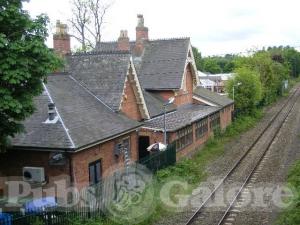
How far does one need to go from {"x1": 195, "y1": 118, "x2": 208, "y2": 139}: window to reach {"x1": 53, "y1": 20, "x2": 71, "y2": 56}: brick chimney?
11.1 meters

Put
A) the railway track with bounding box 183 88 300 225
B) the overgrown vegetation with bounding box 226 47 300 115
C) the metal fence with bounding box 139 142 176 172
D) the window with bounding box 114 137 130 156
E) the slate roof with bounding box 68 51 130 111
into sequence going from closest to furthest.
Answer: the railway track with bounding box 183 88 300 225
the window with bounding box 114 137 130 156
the metal fence with bounding box 139 142 176 172
the slate roof with bounding box 68 51 130 111
the overgrown vegetation with bounding box 226 47 300 115

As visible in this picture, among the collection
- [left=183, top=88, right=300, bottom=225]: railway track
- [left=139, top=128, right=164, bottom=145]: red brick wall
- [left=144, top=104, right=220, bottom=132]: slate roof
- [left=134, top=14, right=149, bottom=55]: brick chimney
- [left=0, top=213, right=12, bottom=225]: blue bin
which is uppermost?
[left=134, top=14, right=149, bottom=55]: brick chimney

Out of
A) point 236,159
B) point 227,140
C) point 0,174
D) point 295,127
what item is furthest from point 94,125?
point 295,127

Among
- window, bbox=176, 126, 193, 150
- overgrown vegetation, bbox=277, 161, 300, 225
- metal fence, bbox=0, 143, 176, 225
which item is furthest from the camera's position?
window, bbox=176, 126, 193, 150

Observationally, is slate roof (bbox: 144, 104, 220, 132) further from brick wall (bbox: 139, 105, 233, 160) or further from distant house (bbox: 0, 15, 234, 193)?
brick wall (bbox: 139, 105, 233, 160)

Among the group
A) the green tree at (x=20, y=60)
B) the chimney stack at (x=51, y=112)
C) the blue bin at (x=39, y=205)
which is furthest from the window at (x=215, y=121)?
the green tree at (x=20, y=60)

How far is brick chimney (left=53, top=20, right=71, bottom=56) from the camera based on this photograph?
→ 27875mm

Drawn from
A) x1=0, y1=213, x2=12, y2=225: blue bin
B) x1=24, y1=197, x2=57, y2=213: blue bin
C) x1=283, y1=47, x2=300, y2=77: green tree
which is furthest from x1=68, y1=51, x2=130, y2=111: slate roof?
x1=283, y1=47, x2=300, y2=77: green tree

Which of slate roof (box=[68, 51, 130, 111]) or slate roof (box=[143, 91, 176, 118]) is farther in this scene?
slate roof (box=[143, 91, 176, 118])

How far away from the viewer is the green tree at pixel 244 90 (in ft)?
160

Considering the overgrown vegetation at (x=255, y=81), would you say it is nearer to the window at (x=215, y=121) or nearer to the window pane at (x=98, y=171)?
the window at (x=215, y=121)

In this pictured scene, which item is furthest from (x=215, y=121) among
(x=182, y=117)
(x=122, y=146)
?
A: (x=122, y=146)

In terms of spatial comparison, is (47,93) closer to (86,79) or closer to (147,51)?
(86,79)

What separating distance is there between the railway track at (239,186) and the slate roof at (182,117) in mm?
4234
